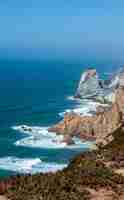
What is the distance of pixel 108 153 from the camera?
22.6m

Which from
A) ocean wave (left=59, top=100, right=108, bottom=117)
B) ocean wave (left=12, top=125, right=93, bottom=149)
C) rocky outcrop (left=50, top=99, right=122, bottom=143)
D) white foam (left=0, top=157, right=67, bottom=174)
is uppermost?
ocean wave (left=59, top=100, right=108, bottom=117)

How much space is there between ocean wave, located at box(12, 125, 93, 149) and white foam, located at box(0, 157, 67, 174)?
1277cm

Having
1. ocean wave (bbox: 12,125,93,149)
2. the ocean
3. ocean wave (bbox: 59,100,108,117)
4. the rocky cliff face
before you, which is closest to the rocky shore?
the ocean

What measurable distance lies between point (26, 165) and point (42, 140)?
24520 mm

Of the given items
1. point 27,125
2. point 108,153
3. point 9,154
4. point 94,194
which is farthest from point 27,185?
point 27,125

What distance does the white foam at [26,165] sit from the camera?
74750mm

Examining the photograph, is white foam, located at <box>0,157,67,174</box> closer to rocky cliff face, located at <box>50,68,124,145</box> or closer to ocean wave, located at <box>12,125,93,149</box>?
ocean wave, located at <box>12,125,93,149</box>

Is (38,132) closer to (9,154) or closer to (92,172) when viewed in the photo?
(9,154)

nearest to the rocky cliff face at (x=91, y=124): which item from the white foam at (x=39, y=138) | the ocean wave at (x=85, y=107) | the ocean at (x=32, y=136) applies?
the white foam at (x=39, y=138)

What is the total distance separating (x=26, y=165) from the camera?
78375 mm

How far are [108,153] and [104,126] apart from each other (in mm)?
86800

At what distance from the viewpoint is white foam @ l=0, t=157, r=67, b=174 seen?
74.8 meters

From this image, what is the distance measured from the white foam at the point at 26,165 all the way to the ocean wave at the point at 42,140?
12.8m

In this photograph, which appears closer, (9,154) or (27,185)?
(27,185)
